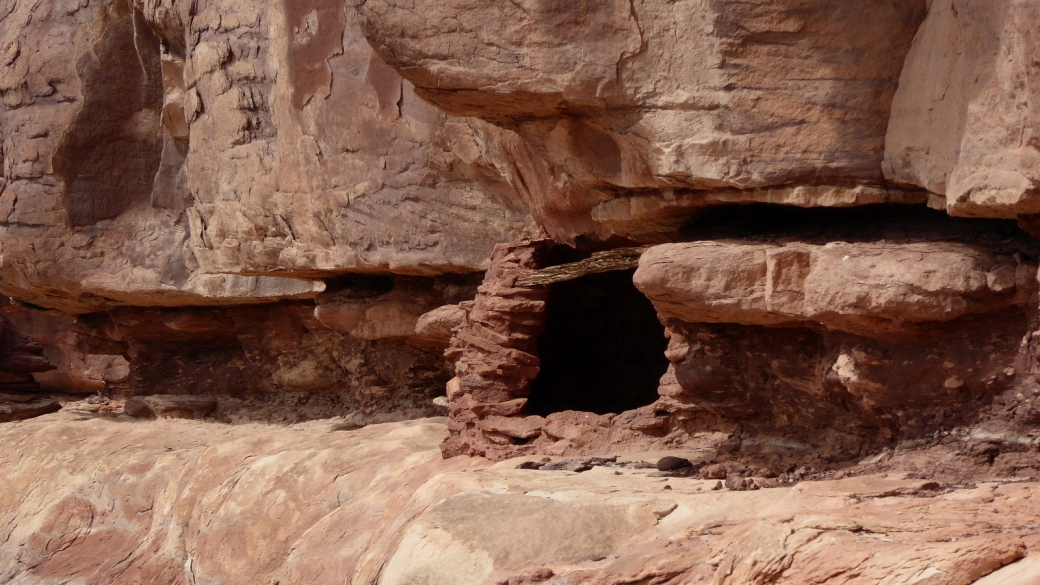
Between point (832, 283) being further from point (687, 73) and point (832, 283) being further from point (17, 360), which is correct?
point (17, 360)

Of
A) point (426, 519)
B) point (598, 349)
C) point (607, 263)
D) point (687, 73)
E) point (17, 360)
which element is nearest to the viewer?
point (426, 519)

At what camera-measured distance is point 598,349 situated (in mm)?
6305

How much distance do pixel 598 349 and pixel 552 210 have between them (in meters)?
1.21

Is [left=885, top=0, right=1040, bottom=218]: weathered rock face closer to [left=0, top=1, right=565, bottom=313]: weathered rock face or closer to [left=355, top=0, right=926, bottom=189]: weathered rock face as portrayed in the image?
[left=355, top=0, right=926, bottom=189]: weathered rock face

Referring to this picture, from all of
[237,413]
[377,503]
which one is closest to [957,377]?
[377,503]

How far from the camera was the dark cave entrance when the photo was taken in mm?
5941

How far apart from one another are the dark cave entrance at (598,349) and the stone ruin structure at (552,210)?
25 mm

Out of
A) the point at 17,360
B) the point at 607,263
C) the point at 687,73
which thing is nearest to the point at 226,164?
the point at 607,263

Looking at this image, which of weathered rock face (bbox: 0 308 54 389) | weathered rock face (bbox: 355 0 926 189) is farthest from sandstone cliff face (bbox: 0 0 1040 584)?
weathered rock face (bbox: 0 308 54 389)

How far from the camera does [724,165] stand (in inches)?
157

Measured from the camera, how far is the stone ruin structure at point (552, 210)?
350cm

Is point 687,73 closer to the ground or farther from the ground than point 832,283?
farther from the ground

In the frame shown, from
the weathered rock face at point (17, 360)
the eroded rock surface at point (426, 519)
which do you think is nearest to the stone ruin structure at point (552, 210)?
the eroded rock surface at point (426, 519)

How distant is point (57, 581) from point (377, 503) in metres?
3.05
